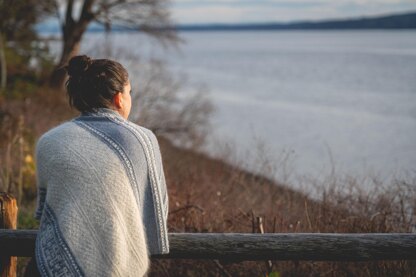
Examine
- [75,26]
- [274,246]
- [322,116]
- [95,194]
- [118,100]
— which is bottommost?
[322,116]

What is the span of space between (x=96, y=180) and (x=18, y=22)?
22821mm

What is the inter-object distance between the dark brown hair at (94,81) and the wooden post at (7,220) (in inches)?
35.8

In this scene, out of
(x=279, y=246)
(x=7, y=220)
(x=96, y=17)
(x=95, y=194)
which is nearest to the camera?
(x=95, y=194)

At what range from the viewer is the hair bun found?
2.90m

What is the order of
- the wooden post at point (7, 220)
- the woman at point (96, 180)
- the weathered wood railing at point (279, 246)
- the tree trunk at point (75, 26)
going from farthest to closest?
the tree trunk at point (75, 26), the wooden post at point (7, 220), the weathered wood railing at point (279, 246), the woman at point (96, 180)

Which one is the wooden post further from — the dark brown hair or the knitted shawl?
the dark brown hair

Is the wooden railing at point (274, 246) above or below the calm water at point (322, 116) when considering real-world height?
above

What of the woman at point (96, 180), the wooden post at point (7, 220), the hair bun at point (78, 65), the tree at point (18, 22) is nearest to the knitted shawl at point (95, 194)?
the woman at point (96, 180)

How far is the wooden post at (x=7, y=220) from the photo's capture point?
3540 mm

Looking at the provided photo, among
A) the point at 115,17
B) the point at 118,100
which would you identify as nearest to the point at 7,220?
the point at 118,100

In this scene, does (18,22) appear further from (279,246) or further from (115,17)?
(279,246)

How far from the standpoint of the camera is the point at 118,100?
2.93 meters

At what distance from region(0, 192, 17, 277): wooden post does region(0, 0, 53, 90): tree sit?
17396 mm

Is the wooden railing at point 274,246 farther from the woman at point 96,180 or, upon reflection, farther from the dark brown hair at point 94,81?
the dark brown hair at point 94,81
